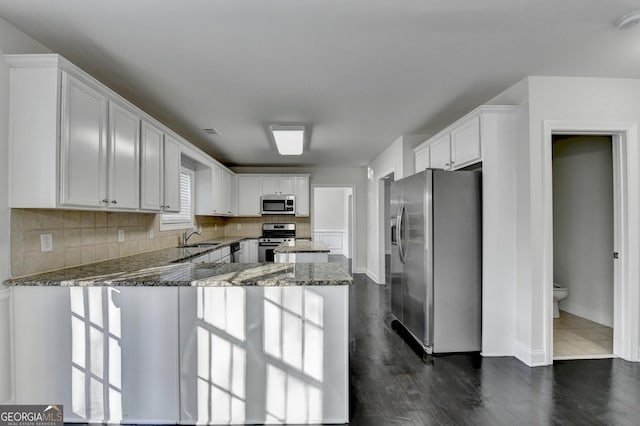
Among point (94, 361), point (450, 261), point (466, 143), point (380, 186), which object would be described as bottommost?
point (94, 361)

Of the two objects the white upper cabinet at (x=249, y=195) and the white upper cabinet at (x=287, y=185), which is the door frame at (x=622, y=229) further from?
the white upper cabinet at (x=249, y=195)

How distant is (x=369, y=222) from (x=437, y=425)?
5.31 meters

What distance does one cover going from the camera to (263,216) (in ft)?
24.0

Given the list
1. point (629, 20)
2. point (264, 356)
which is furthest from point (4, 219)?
point (629, 20)

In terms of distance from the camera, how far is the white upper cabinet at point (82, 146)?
2.04 metres

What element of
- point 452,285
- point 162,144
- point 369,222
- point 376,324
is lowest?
point 376,324

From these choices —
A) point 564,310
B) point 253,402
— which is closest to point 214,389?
point 253,402

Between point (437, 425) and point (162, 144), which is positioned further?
point (162, 144)

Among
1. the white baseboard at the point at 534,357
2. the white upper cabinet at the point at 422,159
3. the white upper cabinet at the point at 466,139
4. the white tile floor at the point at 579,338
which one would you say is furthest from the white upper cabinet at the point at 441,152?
the white tile floor at the point at 579,338

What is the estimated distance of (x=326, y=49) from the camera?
2395 millimetres

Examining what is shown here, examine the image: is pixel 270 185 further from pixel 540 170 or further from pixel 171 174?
pixel 540 170

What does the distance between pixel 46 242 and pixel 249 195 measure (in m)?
4.75

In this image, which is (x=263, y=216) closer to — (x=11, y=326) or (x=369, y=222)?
(x=369, y=222)

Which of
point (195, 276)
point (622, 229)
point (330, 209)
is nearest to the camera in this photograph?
point (195, 276)
